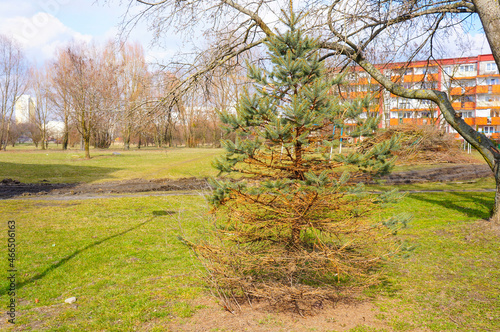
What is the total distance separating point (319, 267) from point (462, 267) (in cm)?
343

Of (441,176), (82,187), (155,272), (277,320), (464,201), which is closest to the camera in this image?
(277,320)

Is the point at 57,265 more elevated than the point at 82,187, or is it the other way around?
the point at 82,187

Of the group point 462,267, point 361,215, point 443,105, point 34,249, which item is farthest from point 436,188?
point 34,249

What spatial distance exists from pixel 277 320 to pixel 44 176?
63.7 ft

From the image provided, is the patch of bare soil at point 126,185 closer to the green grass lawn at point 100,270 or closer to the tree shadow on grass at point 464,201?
the tree shadow on grass at point 464,201

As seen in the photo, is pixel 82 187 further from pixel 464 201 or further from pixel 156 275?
pixel 464 201

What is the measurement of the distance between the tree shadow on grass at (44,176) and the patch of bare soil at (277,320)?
12419 millimetres

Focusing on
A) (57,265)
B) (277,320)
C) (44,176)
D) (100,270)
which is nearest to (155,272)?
(100,270)

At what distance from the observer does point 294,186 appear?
4363mm

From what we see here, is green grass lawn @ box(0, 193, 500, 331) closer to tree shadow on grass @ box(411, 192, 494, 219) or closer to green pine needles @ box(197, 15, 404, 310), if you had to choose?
tree shadow on grass @ box(411, 192, 494, 219)

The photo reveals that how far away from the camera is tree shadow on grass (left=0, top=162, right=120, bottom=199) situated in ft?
49.9

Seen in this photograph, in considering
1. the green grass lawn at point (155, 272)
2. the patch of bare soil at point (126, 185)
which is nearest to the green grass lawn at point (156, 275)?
the green grass lawn at point (155, 272)

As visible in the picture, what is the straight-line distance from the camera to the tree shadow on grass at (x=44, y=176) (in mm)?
15200

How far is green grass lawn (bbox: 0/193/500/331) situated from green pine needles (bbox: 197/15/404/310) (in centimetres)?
60
